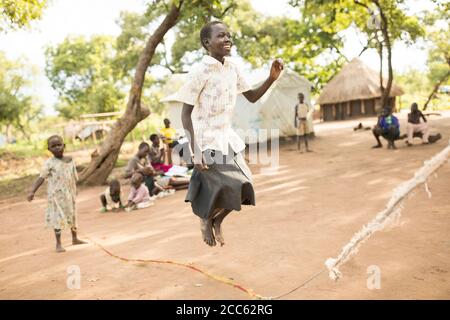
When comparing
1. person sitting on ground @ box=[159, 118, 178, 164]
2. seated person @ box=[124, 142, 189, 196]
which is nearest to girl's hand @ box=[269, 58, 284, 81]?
seated person @ box=[124, 142, 189, 196]

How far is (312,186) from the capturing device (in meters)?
8.40

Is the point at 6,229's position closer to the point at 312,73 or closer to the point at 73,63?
the point at 312,73

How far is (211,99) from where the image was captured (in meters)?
3.05

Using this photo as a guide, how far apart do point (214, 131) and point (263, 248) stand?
2.22m

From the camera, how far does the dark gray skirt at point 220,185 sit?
3.00 meters

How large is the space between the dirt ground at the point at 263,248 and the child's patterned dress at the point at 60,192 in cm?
42

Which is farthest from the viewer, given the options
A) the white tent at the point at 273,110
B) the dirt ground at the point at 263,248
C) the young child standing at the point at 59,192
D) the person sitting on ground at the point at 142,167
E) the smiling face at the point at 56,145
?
the white tent at the point at 273,110

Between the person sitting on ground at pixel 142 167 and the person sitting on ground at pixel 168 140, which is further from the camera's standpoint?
the person sitting on ground at pixel 168 140

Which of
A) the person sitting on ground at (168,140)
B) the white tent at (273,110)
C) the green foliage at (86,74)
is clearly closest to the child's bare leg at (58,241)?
the person sitting on ground at (168,140)

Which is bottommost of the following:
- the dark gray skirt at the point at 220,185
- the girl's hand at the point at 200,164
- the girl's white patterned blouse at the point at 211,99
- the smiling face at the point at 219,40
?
the dark gray skirt at the point at 220,185

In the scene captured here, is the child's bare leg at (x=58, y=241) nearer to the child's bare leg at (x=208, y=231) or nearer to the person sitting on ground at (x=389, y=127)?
the child's bare leg at (x=208, y=231)

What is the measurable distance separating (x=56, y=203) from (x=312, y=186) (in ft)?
15.5

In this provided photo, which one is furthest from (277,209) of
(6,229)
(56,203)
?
(6,229)

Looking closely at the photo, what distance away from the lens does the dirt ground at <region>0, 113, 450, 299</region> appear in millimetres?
3768
